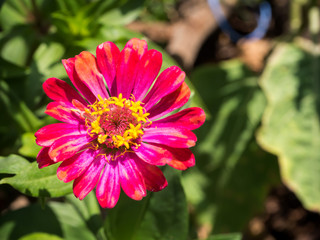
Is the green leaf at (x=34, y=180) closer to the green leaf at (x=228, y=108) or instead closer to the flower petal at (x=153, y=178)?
the flower petal at (x=153, y=178)

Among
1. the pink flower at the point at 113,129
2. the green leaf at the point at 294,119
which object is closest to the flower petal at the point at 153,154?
the pink flower at the point at 113,129

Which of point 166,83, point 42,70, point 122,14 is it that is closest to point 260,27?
point 122,14

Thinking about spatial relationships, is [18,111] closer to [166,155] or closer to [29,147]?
[29,147]

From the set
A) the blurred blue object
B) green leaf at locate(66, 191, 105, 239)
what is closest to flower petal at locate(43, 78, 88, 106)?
green leaf at locate(66, 191, 105, 239)

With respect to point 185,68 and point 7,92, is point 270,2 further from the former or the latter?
point 7,92

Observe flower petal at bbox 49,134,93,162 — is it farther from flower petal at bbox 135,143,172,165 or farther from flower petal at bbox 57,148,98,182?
flower petal at bbox 135,143,172,165

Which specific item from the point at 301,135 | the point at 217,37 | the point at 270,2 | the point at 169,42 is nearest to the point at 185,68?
the point at 169,42

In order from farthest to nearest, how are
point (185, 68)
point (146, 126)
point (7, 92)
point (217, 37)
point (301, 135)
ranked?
point (217, 37) → point (185, 68) → point (301, 135) → point (7, 92) → point (146, 126)
